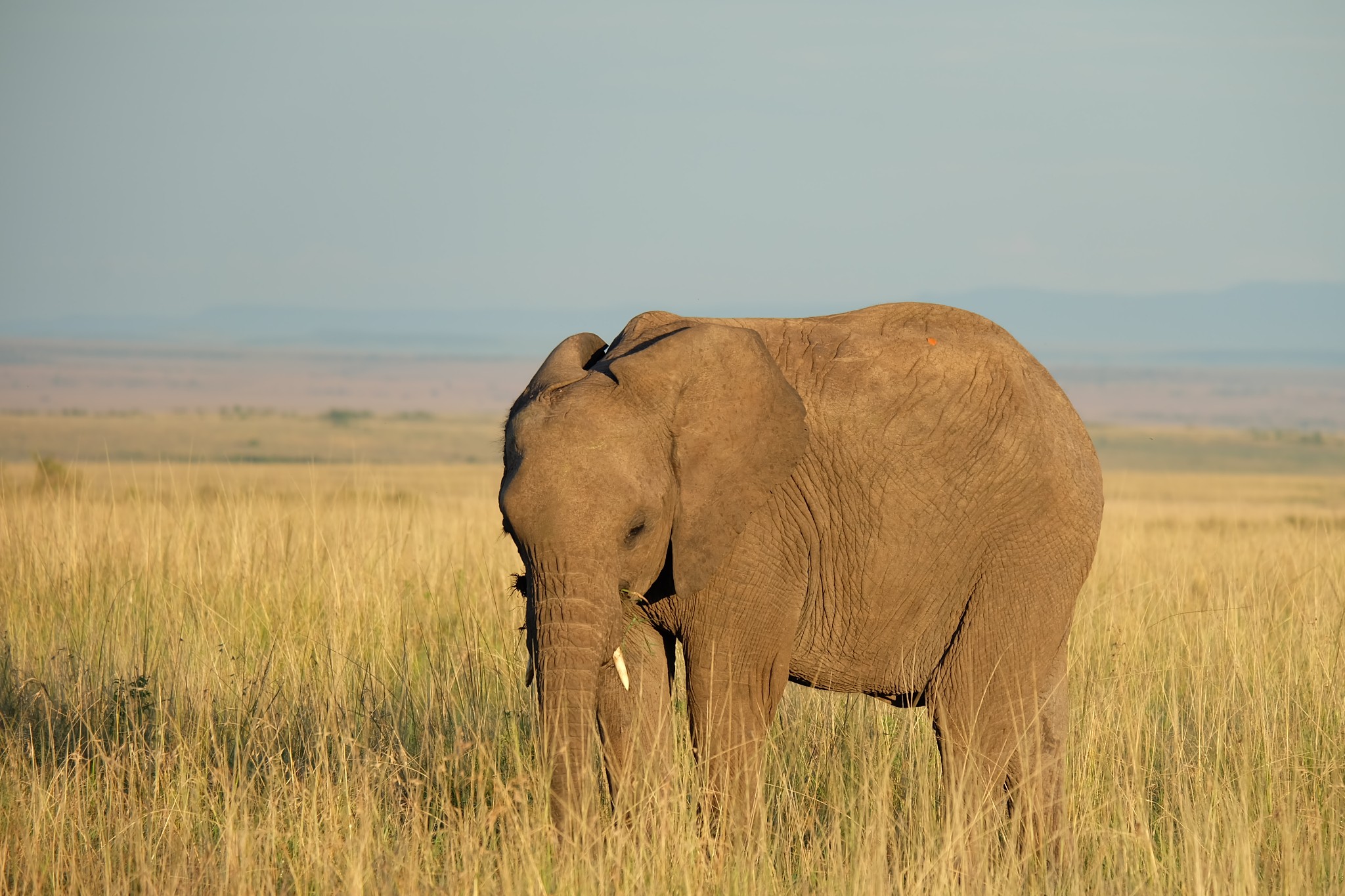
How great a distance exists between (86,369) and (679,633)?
159m

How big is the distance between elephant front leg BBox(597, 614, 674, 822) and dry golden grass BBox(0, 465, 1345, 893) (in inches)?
11.3

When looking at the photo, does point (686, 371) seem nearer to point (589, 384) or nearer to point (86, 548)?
point (589, 384)

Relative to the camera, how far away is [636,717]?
5.48m

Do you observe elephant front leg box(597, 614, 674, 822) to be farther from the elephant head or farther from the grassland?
the grassland

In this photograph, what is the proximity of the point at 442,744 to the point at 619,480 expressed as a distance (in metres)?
1.99

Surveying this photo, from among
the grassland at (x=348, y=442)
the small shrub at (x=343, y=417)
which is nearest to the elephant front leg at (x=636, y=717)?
the grassland at (x=348, y=442)

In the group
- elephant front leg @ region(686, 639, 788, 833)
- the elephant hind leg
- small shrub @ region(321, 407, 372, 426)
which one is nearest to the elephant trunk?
elephant front leg @ region(686, 639, 788, 833)

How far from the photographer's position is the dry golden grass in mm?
5066

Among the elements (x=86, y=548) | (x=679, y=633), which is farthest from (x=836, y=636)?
(x=86, y=548)

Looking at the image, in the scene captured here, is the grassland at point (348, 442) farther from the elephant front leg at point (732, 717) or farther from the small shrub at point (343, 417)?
the elephant front leg at point (732, 717)

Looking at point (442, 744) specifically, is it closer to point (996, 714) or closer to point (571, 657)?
point (571, 657)

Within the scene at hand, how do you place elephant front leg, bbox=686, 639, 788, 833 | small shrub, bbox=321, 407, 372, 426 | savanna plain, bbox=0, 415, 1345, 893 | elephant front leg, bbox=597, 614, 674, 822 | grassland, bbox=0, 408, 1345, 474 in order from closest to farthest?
1. savanna plain, bbox=0, 415, 1345, 893
2. elephant front leg, bbox=686, 639, 788, 833
3. elephant front leg, bbox=597, 614, 674, 822
4. grassland, bbox=0, 408, 1345, 474
5. small shrub, bbox=321, 407, 372, 426

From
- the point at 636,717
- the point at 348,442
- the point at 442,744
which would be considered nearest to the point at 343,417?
the point at 348,442

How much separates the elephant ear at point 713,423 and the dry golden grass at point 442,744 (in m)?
0.94
